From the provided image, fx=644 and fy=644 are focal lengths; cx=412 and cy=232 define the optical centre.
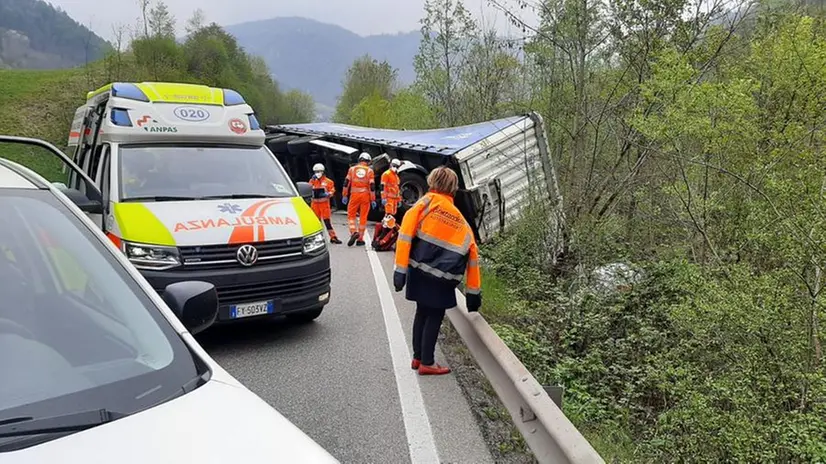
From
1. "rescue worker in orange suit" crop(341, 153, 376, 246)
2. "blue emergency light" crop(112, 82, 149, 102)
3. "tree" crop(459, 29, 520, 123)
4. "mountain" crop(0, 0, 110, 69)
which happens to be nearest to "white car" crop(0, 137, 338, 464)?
"blue emergency light" crop(112, 82, 149, 102)

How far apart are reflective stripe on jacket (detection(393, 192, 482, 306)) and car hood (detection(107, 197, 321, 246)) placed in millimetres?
1281

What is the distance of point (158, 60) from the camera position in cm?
3347

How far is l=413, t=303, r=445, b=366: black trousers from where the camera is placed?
517 centimetres

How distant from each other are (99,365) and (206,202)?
394cm

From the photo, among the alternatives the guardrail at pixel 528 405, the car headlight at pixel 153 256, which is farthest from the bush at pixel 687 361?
the car headlight at pixel 153 256

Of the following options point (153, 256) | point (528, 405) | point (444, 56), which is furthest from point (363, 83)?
point (528, 405)

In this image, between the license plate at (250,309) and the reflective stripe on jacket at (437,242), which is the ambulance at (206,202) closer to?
the license plate at (250,309)

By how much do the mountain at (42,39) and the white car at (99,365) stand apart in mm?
26597

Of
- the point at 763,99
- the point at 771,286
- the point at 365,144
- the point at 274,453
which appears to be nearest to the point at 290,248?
the point at 274,453

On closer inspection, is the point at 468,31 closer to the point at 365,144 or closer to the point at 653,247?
the point at 365,144

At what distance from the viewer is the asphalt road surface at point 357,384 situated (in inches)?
154

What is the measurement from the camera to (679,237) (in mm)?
10781

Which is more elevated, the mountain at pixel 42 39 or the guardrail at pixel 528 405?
the mountain at pixel 42 39

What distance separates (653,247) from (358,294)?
5961 millimetres
